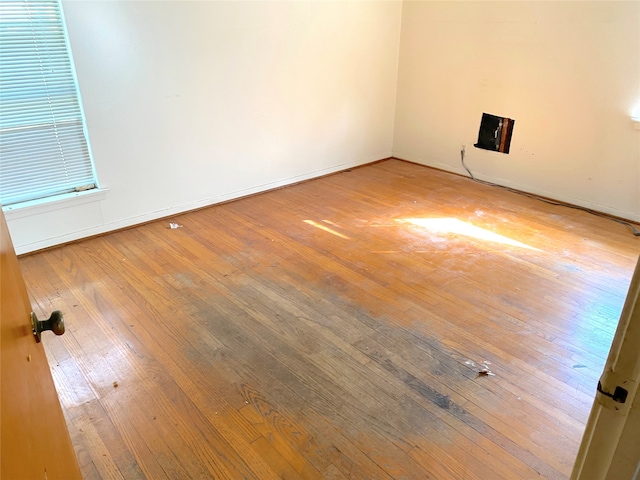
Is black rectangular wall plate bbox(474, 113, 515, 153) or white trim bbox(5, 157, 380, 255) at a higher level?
black rectangular wall plate bbox(474, 113, 515, 153)

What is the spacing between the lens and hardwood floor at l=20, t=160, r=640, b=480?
1.59m

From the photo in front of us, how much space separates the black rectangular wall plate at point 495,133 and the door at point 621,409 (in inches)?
149

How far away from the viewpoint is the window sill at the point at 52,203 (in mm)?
2689

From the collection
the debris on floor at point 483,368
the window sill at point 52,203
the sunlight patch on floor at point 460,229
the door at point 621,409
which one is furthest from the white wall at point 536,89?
the door at point 621,409

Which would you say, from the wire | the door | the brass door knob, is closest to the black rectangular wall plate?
the wire

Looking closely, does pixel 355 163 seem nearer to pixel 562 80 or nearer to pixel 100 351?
pixel 562 80

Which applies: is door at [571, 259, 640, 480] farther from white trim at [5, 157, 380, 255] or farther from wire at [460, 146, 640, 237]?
wire at [460, 146, 640, 237]

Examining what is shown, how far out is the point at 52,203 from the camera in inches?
111

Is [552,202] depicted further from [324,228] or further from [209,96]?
[209,96]

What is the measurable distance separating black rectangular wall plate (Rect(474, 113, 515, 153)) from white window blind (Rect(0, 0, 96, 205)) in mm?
3241

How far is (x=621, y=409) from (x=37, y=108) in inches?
120

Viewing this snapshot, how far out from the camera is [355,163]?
465cm

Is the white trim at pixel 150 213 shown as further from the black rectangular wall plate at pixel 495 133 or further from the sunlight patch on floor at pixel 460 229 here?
the black rectangular wall plate at pixel 495 133

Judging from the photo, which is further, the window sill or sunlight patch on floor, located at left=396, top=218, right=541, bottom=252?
sunlight patch on floor, located at left=396, top=218, right=541, bottom=252
